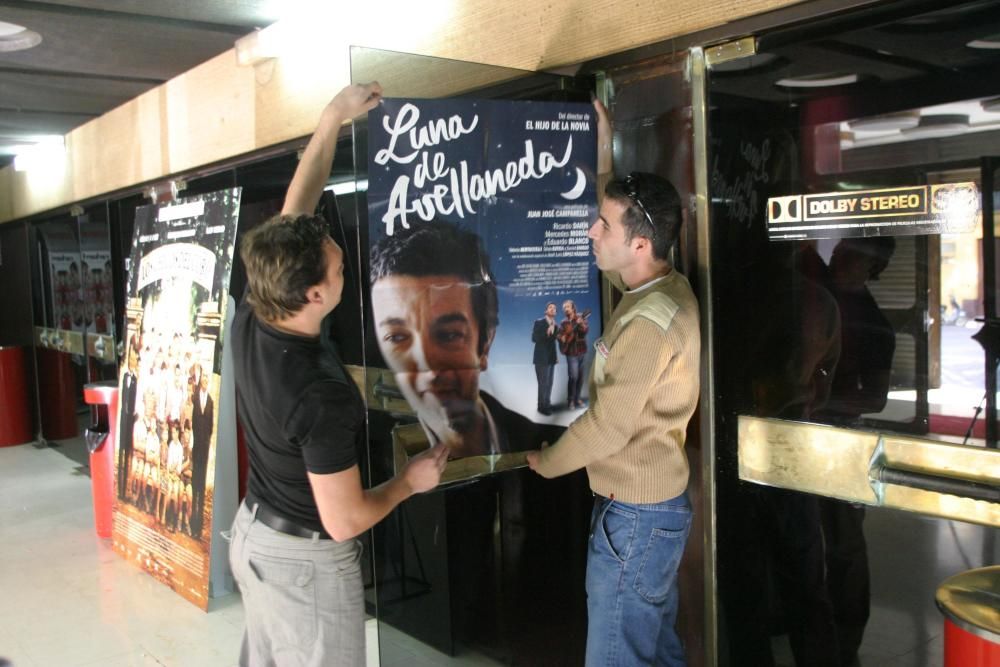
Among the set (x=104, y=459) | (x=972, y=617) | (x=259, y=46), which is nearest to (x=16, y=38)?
(x=259, y=46)

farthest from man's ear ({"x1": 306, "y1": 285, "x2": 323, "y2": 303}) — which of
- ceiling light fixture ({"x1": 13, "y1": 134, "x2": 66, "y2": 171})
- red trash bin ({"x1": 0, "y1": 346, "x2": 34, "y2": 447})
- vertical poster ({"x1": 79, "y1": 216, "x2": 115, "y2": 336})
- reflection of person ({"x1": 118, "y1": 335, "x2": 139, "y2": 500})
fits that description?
red trash bin ({"x1": 0, "y1": 346, "x2": 34, "y2": 447})

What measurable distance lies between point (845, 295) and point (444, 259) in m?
0.89

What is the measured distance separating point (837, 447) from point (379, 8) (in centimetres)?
214

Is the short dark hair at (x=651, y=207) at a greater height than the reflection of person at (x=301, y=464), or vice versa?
Result: the short dark hair at (x=651, y=207)

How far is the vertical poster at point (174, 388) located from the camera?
3656 millimetres

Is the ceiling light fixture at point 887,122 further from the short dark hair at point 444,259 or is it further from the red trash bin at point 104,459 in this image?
the red trash bin at point 104,459

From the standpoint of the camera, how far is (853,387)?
184 cm

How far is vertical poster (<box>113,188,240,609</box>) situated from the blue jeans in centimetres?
220

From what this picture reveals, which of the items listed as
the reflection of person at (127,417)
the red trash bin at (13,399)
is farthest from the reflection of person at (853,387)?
the red trash bin at (13,399)

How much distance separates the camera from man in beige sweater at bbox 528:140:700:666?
186 cm

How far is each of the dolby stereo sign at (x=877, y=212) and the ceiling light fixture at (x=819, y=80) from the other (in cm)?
23

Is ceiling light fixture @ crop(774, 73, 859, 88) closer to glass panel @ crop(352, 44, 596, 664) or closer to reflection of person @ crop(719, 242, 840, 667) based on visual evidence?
reflection of person @ crop(719, 242, 840, 667)

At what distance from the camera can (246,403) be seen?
177cm

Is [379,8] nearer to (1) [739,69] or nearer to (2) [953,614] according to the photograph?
(1) [739,69]
